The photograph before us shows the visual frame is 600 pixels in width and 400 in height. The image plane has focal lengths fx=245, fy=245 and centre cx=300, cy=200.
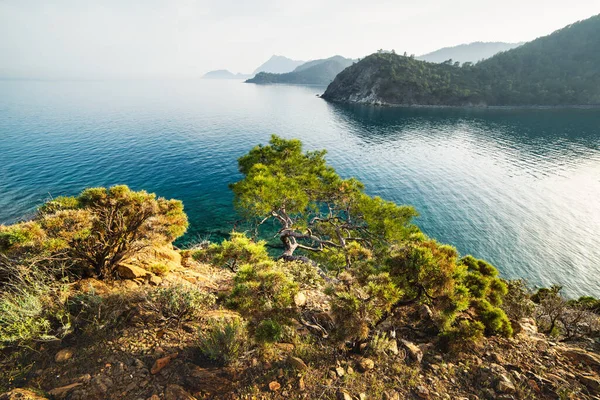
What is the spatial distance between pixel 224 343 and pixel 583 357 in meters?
13.0

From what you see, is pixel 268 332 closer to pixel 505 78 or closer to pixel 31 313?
pixel 31 313

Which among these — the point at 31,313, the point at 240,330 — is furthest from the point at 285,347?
the point at 31,313

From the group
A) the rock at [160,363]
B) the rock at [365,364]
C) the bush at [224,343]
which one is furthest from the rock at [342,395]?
the rock at [160,363]

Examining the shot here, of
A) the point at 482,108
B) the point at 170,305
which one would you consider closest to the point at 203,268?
the point at 170,305

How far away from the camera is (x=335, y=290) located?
8.63 metres

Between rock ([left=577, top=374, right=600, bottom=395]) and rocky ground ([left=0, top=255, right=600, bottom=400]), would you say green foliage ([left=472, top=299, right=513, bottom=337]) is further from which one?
rock ([left=577, top=374, right=600, bottom=395])

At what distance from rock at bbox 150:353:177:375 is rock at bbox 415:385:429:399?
25.9 feet

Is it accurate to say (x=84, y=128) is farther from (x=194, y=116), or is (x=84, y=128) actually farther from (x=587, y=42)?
(x=587, y=42)

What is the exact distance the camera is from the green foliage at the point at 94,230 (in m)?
8.68

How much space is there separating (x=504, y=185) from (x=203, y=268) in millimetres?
64135

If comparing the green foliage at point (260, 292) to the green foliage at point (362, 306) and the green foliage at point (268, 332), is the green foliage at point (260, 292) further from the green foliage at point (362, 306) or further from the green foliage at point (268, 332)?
the green foliage at point (362, 306)

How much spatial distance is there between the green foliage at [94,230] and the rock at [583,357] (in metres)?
17.0

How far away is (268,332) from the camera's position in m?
7.89

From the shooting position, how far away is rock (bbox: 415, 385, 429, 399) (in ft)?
25.0
